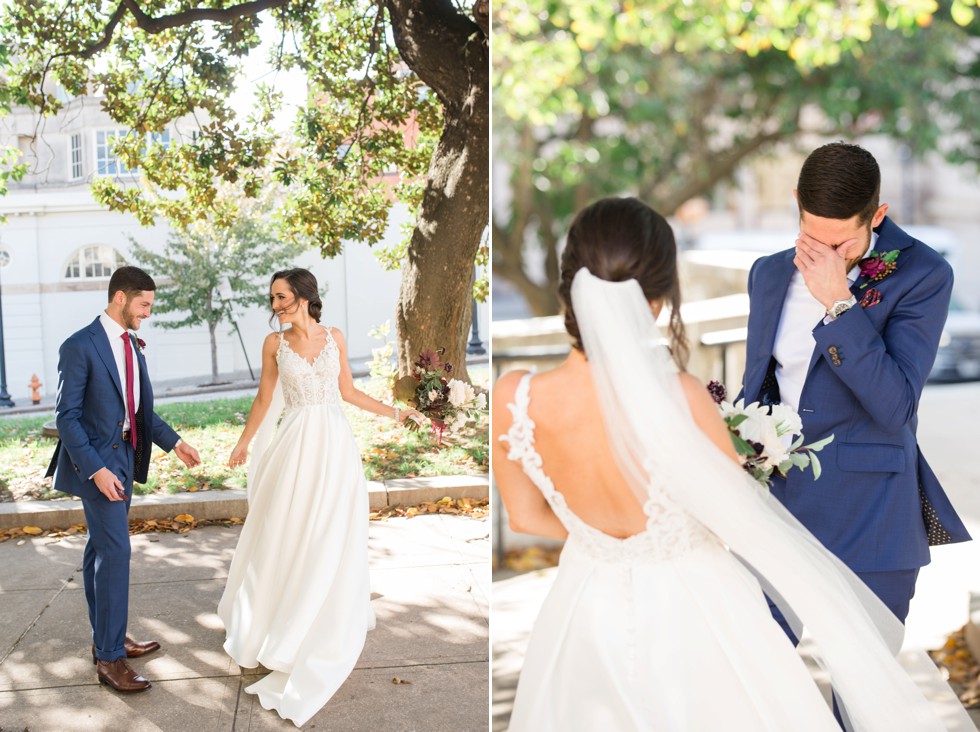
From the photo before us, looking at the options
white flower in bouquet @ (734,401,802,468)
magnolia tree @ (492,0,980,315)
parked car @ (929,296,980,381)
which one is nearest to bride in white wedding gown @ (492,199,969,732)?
white flower in bouquet @ (734,401,802,468)

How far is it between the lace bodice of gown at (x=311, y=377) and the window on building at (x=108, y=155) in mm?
834

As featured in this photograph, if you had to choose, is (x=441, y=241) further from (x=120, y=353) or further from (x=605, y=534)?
(x=605, y=534)

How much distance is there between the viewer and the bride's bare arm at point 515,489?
7.30ft

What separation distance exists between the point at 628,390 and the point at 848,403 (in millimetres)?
943

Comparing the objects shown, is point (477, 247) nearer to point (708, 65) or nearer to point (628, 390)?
point (628, 390)

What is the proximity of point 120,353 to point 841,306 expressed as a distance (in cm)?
232

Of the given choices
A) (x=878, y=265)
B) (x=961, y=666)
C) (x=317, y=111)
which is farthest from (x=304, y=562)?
(x=961, y=666)

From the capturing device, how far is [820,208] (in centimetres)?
267

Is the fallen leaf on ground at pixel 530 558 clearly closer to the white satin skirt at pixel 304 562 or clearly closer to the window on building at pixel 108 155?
the white satin skirt at pixel 304 562

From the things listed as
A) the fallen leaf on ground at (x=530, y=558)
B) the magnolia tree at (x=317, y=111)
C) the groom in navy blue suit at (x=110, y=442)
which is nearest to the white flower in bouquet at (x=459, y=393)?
the magnolia tree at (x=317, y=111)

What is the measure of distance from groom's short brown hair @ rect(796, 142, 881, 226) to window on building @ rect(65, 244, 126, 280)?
2253 millimetres

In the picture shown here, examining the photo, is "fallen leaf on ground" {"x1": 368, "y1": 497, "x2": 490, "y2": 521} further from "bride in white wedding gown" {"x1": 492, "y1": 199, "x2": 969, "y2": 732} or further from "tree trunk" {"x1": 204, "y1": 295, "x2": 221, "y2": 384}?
"bride in white wedding gown" {"x1": 492, "y1": 199, "x2": 969, "y2": 732}

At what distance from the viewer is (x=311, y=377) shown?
12.5 feet

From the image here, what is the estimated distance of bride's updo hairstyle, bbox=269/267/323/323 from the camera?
364cm
